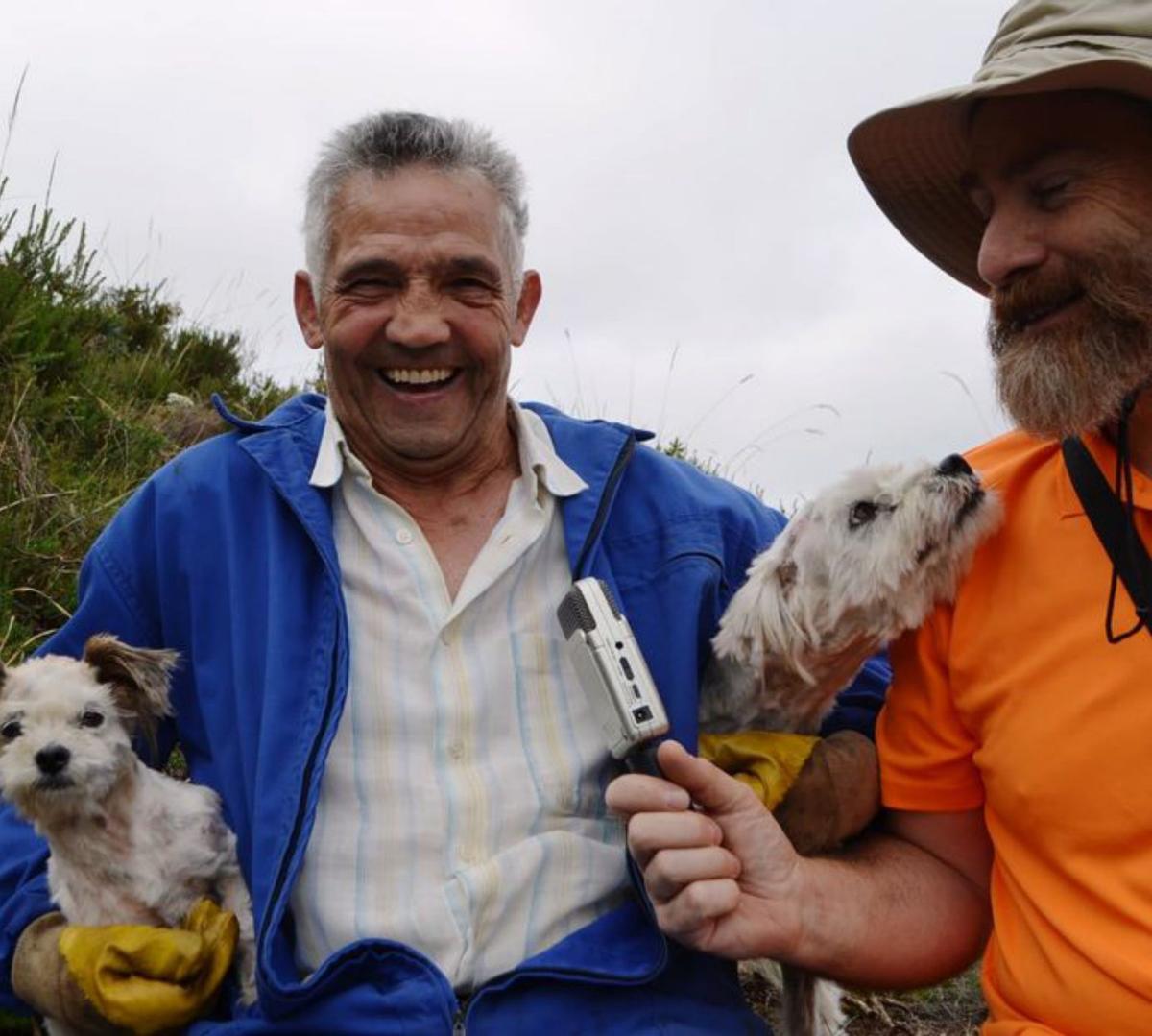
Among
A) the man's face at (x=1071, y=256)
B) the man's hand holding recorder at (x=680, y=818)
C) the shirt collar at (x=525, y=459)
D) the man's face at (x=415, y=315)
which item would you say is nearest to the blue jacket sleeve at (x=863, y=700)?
the man's hand holding recorder at (x=680, y=818)

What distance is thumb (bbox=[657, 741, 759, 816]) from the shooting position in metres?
3.08

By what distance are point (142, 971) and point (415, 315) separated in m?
1.88

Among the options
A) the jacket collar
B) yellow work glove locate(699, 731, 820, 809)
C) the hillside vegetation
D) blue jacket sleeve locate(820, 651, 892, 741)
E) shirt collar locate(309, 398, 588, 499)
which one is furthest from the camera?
the hillside vegetation

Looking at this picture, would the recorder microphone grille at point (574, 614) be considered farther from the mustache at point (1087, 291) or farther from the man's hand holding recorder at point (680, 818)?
the mustache at point (1087, 291)

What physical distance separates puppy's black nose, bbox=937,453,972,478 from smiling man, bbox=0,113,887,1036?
0.67m

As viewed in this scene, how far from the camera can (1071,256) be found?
3166 mm

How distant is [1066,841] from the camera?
3092 mm

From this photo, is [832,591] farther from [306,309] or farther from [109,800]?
[109,800]

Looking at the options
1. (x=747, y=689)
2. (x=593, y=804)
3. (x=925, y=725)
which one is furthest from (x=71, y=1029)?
(x=925, y=725)

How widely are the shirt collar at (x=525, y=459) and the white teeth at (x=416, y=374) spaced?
0.23 meters

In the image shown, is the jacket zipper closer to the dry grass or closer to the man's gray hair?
Answer: the man's gray hair

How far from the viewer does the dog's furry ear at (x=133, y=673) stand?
11.0 feet

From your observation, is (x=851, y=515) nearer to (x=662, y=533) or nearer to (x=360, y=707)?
(x=662, y=533)

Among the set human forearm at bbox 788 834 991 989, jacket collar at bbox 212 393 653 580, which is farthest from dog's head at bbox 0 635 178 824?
human forearm at bbox 788 834 991 989
